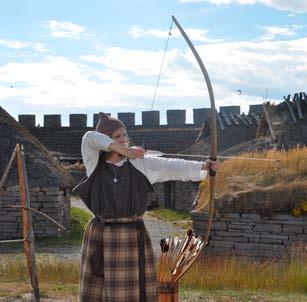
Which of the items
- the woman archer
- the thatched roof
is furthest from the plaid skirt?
the thatched roof

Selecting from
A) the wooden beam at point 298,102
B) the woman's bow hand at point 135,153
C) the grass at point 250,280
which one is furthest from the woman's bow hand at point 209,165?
the wooden beam at point 298,102

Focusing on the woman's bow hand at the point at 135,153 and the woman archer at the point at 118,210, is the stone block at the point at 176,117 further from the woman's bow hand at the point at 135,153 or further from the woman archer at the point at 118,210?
the woman's bow hand at the point at 135,153

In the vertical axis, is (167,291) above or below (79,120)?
below

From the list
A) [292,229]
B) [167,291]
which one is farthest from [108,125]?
[292,229]

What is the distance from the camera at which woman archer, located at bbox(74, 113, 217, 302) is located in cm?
436

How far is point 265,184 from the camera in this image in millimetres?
11844

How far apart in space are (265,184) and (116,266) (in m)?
7.78

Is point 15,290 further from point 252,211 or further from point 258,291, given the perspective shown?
point 252,211

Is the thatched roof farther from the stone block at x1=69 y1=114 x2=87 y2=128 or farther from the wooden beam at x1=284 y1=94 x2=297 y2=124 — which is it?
the stone block at x1=69 y1=114 x2=87 y2=128

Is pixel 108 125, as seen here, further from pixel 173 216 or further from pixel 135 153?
pixel 173 216

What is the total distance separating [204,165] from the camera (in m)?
4.47

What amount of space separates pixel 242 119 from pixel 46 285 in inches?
696

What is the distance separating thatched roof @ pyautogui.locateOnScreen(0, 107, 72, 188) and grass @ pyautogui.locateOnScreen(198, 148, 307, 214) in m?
4.34

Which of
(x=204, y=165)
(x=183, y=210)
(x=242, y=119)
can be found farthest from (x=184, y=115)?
(x=204, y=165)
